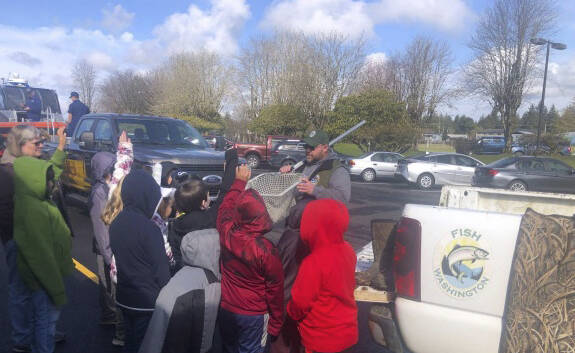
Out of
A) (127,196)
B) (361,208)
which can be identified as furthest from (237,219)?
(361,208)

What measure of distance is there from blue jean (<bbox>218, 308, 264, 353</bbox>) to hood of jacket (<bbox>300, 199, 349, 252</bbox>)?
629 mm

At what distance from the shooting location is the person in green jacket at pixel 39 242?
10.4ft

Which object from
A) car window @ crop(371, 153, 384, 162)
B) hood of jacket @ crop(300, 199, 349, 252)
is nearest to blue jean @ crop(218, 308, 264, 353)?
hood of jacket @ crop(300, 199, 349, 252)

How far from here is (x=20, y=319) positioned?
11.1ft

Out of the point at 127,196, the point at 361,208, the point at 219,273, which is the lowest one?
the point at 361,208

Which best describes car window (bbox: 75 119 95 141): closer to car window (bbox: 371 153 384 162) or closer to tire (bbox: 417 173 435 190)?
tire (bbox: 417 173 435 190)

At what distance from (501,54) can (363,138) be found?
543 inches

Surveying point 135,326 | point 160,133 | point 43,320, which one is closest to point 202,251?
point 135,326

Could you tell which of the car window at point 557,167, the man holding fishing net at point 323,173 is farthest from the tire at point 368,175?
the man holding fishing net at point 323,173

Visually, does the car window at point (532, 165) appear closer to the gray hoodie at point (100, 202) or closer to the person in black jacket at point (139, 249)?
the gray hoodie at point (100, 202)

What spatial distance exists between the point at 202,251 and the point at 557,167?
17602 mm

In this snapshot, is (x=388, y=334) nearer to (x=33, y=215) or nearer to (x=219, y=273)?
(x=219, y=273)

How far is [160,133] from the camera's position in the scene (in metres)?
8.55

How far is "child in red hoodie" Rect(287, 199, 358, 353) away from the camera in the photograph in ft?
8.58
